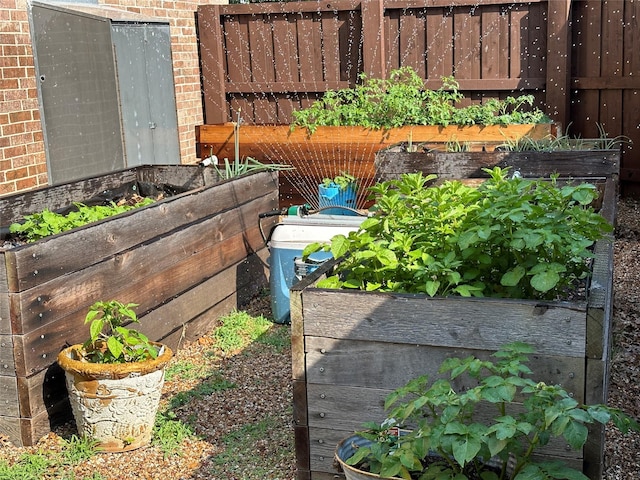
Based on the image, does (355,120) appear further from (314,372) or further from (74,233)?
(314,372)

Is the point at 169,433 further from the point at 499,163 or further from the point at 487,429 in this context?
the point at 499,163

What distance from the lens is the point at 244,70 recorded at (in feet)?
34.0

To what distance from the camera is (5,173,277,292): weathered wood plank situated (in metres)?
4.11

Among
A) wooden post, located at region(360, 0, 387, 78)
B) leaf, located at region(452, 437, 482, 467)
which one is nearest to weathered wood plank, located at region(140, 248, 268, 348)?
leaf, located at region(452, 437, 482, 467)

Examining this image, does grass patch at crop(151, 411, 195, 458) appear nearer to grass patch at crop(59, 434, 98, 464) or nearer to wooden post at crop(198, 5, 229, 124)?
grass patch at crop(59, 434, 98, 464)

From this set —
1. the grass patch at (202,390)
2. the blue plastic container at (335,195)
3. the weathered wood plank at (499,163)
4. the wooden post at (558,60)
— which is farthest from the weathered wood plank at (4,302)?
the wooden post at (558,60)

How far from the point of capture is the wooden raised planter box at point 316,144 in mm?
8648

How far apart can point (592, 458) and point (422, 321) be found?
0.67 metres

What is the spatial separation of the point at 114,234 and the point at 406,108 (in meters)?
4.76

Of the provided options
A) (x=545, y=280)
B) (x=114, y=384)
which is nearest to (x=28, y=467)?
(x=114, y=384)

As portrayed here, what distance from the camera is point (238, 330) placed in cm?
587

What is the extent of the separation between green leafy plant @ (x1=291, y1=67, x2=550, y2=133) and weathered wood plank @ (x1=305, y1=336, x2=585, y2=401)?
5.88 meters

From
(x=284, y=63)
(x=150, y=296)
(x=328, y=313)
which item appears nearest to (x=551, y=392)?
(x=328, y=313)

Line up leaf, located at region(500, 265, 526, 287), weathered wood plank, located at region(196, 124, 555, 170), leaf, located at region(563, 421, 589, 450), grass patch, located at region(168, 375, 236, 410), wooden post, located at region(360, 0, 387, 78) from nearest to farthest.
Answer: leaf, located at region(563, 421, 589, 450), leaf, located at region(500, 265, 526, 287), grass patch, located at region(168, 375, 236, 410), weathered wood plank, located at region(196, 124, 555, 170), wooden post, located at region(360, 0, 387, 78)
